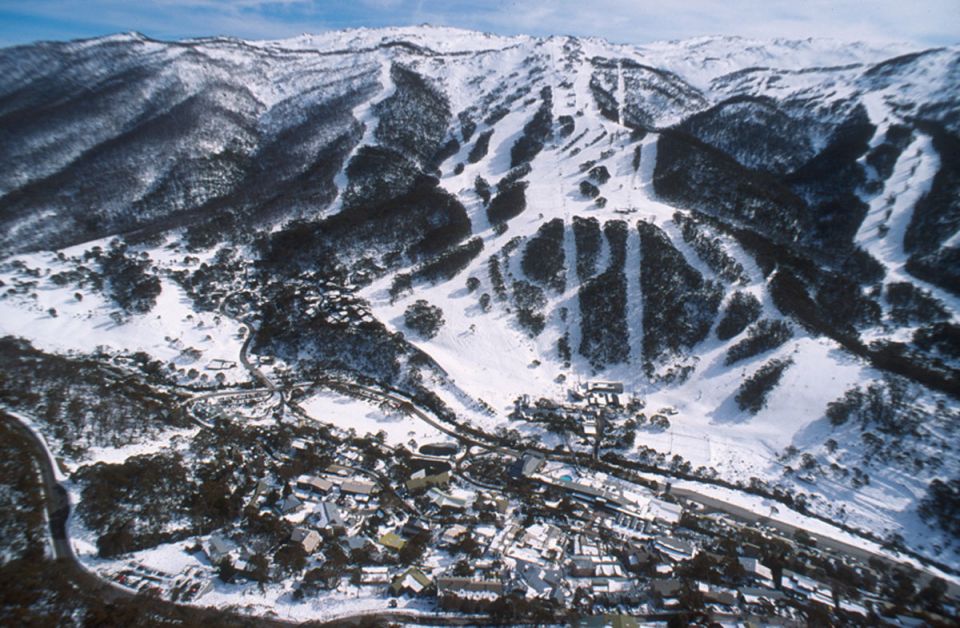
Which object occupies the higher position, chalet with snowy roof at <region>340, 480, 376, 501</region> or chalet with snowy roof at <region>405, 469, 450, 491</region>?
chalet with snowy roof at <region>340, 480, 376, 501</region>

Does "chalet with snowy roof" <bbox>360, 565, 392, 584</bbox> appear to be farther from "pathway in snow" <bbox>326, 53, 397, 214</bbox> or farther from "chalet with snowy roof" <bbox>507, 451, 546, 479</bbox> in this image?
"pathway in snow" <bbox>326, 53, 397, 214</bbox>

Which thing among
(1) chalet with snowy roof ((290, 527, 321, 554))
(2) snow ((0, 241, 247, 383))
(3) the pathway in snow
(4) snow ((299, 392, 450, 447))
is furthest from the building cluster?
(3) the pathway in snow

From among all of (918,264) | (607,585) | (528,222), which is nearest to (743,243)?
(918,264)

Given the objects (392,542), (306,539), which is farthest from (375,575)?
(306,539)

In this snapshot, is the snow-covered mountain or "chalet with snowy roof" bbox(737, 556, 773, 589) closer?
"chalet with snowy roof" bbox(737, 556, 773, 589)

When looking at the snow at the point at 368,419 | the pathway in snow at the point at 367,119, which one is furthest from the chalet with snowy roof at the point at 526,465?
the pathway in snow at the point at 367,119

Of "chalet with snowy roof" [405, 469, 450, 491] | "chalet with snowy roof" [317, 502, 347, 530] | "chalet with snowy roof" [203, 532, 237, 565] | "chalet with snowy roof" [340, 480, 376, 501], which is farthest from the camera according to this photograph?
"chalet with snowy roof" [405, 469, 450, 491]

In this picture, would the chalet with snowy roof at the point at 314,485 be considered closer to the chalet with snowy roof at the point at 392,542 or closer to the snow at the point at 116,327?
the chalet with snowy roof at the point at 392,542

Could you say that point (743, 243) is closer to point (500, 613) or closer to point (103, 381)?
point (500, 613)

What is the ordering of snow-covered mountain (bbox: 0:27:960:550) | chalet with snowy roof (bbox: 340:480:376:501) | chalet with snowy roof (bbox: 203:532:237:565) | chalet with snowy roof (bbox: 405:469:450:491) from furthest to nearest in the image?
1. snow-covered mountain (bbox: 0:27:960:550)
2. chalet with snowy roof (bbox: 405:469:450:491)
3. chalet with snowy roof (bbox: 340:480:376:501)
4. chalet with snowy roof (bbox: 203:532:237:565)
